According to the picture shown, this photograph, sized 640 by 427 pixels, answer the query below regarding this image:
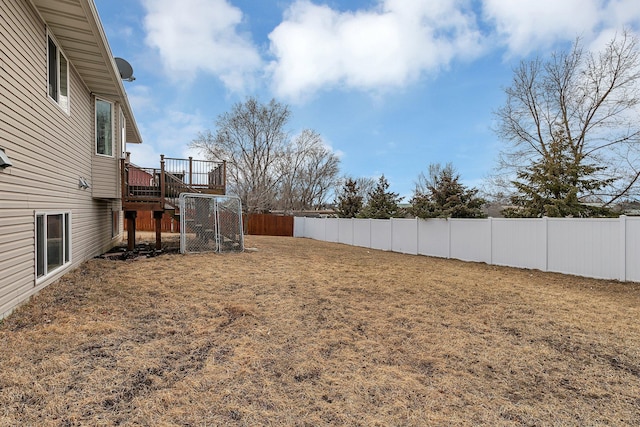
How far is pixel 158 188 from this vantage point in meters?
10.1

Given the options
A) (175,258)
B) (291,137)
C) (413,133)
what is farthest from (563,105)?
(291,137)

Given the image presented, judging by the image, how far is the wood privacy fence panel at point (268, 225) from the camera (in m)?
24.1

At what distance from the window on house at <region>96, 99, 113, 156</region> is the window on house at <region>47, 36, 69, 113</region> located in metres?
2.32

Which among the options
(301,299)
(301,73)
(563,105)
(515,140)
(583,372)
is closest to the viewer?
(583,372)

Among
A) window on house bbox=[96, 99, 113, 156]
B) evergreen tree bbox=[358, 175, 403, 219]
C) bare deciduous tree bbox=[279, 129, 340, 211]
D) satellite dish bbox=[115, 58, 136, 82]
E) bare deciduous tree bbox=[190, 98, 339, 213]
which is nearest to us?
window on house bbox=[96, 99, 113, 156]

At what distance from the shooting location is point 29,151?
15.9ft

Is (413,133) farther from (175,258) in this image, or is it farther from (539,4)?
(175,258)

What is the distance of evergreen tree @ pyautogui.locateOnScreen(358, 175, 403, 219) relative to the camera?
16422mm

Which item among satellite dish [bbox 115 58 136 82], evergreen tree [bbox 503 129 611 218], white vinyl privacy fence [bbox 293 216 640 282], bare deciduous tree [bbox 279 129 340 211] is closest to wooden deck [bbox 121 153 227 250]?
satellite dish [bbox 115 58 136 82]

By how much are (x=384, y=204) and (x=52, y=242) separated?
13.2 meters

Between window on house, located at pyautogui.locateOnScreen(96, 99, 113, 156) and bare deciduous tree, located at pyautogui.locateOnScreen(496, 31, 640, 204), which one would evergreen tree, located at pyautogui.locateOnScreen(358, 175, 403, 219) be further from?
window on house, located at pyautogui.locateOnScreen(96, 99, 113, 156)

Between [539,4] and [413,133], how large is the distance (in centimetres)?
1139

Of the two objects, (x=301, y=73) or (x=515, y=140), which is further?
(x=301, y=73)

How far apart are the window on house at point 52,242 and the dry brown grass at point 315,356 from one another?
1.32 ft
